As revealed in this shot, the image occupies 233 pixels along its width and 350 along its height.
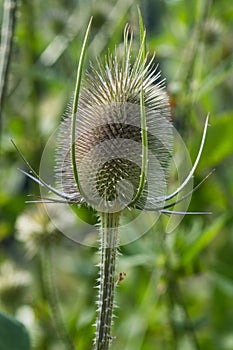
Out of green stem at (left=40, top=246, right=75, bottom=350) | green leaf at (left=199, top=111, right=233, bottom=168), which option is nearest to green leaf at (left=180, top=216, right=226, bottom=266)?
green leaf at (left=199, top=111, right=233, bottom=168)

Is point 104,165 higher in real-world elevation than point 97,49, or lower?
lower

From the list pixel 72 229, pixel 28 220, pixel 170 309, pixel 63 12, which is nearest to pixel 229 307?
pixel 170 309

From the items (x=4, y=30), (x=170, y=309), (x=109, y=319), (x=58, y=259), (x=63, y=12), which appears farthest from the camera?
(x=58, y=259)

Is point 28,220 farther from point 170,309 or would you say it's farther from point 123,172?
point 123,172

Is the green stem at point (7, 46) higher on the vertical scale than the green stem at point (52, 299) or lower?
higher

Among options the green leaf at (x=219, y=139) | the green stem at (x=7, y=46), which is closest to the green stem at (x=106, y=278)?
the green stem at (x=7, y=46)

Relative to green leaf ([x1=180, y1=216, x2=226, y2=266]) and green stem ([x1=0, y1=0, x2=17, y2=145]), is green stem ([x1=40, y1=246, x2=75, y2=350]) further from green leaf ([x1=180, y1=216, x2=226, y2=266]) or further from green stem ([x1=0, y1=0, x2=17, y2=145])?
green stem ([x1=0, y1=0, x2=17, y2=145])

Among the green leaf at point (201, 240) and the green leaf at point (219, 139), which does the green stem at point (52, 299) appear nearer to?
the green leaf at point (201, 240)

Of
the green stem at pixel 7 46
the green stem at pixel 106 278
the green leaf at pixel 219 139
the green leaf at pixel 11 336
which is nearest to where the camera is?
the green stem at pixel 106 278
